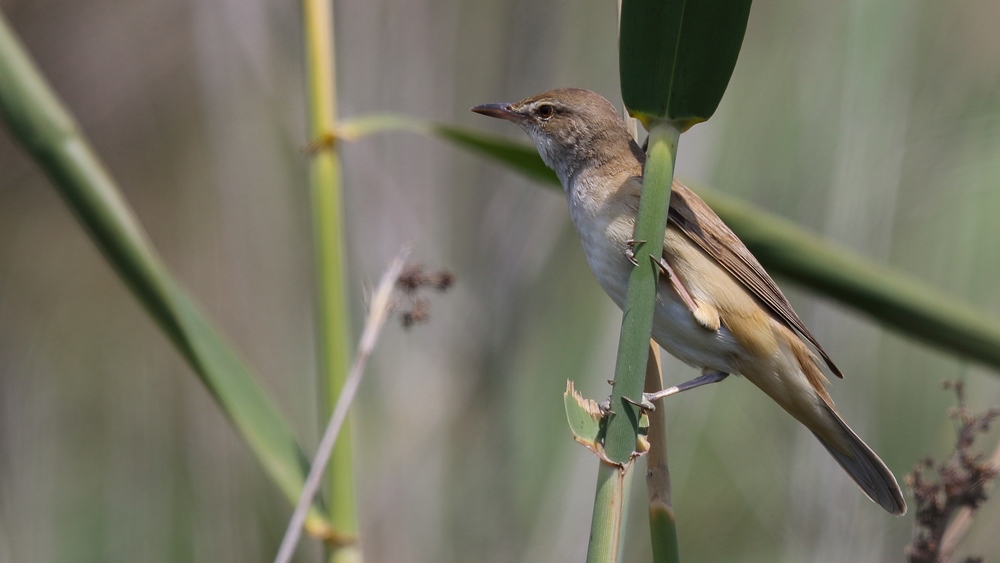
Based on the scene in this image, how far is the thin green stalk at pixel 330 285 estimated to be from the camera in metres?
1.58

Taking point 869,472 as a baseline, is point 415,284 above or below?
above

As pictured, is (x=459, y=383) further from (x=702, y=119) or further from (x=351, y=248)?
(x=702, y=119)

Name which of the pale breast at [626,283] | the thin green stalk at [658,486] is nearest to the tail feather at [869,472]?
the pale breast at [626,283]

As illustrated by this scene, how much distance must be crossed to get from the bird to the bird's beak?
0.26 m

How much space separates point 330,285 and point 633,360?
704mm

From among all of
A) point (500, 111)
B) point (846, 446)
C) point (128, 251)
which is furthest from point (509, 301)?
point (128, 251)

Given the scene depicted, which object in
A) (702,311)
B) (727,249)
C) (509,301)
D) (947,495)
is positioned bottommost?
(509,301)

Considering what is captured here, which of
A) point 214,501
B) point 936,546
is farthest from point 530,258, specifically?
point 936,546

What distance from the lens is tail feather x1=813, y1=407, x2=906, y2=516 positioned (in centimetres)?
173

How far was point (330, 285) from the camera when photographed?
1609 millimetres

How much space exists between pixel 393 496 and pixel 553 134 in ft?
4.83

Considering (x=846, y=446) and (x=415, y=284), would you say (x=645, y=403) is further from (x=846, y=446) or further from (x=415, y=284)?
(x=846, y=446)

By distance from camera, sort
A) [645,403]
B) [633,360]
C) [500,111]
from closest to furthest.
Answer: [633,360]
[645,403]
[500,111]

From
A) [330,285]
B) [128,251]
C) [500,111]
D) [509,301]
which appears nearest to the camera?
[128,251]
